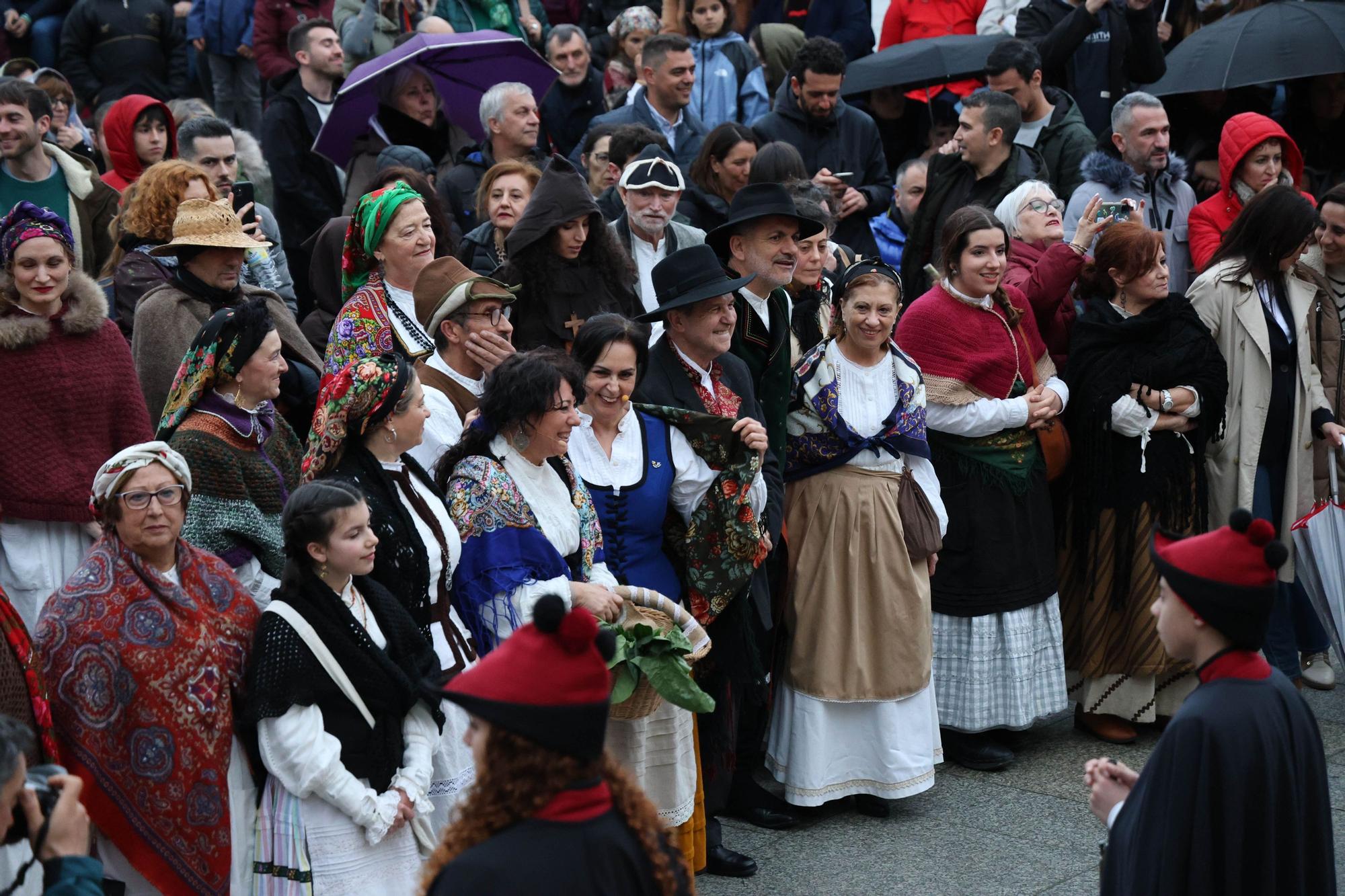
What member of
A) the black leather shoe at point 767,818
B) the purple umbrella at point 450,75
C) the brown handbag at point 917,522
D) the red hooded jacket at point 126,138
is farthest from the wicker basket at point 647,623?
the purple umbrella at point 450,75

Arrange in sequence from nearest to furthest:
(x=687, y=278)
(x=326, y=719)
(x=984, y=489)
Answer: (x=326, y=719), (x=687, y=278), (x=984, y=489)

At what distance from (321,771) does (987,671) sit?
3374 mm

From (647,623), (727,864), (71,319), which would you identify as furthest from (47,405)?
(727,864)

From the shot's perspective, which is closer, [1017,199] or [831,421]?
[831,421]

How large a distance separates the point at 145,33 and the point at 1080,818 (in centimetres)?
824

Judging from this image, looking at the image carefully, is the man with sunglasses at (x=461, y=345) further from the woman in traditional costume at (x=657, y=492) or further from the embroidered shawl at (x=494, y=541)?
the embroidered shawl at (x=494, y=541)

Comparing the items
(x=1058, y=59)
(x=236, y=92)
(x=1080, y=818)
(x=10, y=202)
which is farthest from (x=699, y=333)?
(x=236, y=92)

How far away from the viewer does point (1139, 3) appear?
8.99m

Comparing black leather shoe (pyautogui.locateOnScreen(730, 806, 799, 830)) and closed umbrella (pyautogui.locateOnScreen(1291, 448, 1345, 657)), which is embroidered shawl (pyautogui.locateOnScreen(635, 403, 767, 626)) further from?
closed umbrella (pyautogui.locateOnScreen(1291, 448, 1345, 657))

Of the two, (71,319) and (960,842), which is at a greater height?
(71,319)

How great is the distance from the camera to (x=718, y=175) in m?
7.41

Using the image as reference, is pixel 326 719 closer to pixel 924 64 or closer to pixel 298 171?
pixel 298 171

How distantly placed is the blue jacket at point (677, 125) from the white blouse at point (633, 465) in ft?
11.3

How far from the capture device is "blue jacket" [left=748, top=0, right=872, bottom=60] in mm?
10672
